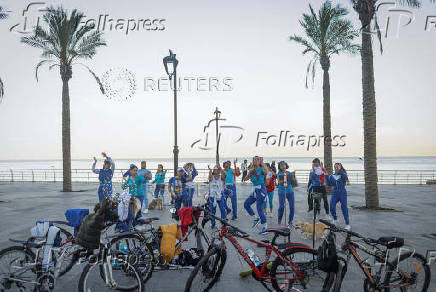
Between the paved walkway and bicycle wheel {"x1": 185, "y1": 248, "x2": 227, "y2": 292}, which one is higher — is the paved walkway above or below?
below

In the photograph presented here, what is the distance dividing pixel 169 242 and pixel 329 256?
2.24 meters

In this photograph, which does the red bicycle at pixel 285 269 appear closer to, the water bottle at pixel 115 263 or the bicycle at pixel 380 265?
the bicycle at pixel 380 265

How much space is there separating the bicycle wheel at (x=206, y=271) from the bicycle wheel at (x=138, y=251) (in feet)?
3.02

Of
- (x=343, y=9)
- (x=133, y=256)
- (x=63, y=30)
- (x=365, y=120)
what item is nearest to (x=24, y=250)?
(x=133, y=256)

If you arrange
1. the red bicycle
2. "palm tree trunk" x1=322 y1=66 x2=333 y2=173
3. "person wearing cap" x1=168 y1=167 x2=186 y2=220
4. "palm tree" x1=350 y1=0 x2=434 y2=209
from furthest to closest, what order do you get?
1. "palm tree trunk" x1=322 y1=66 x2=333 y2=173
2. "palm tree" x1=350 y1=0 x2=434 y2=209
3. "person wearing cap" x1=168 y1=167 x2=186 y2=220
4. the red bicycle

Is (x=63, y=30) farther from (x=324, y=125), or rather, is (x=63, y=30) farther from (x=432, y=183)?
(x=432, y=183)

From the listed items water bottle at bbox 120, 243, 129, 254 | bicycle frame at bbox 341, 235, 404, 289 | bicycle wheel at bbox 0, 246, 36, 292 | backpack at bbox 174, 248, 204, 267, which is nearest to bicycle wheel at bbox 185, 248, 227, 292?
backpack at bbox 174, 248, 204, 267

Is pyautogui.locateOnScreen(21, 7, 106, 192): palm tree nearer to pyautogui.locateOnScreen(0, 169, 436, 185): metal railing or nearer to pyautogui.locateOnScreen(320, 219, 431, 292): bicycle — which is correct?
pyautogui.locateOnScreen(0, 169, 436, 185): metal railing

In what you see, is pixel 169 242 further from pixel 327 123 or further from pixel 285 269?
pixel 327 123

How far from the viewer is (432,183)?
805 inches

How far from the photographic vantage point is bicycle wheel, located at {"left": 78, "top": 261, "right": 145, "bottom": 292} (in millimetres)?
3373

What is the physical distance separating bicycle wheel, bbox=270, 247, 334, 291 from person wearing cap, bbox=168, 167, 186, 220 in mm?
4211

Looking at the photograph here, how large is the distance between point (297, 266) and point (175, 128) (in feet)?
26.0

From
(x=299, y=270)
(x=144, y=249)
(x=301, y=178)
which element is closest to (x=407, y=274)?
(x=299, y=270)
